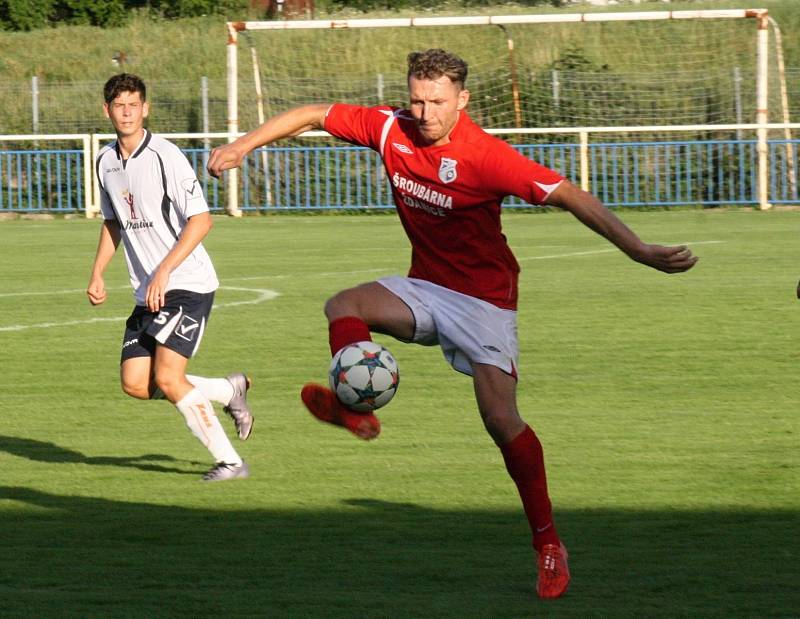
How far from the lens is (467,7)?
45406 millimetres

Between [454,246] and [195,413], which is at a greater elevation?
[454,246]

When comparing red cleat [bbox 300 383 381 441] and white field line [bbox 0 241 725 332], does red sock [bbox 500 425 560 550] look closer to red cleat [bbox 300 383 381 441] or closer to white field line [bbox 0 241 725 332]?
red cleat [bbox 300 383 381 441]

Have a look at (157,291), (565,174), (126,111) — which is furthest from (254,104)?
(157,291)

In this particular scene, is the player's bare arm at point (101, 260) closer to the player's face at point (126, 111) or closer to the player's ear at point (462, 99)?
the player's face at point (126, 111)

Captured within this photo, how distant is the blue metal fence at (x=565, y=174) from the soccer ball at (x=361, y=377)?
64.3ft

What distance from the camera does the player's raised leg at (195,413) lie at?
23.6ft

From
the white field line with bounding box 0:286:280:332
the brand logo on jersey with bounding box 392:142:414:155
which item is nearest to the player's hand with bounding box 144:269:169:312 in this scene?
the brand logo on jersey with bounding box 392:142:414:155

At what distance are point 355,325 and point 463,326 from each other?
0.41 m

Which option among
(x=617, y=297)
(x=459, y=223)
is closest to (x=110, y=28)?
(x=617, y=297)

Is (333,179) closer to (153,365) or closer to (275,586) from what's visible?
(153,365)

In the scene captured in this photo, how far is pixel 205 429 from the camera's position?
7.23 m

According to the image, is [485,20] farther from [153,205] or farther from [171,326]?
[171,326]

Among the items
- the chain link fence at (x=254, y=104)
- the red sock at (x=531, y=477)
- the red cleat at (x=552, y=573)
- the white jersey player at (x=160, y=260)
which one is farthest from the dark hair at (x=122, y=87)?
the chain link fence at (x=254, y=104)

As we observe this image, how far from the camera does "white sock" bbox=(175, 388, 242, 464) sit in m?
7.22
